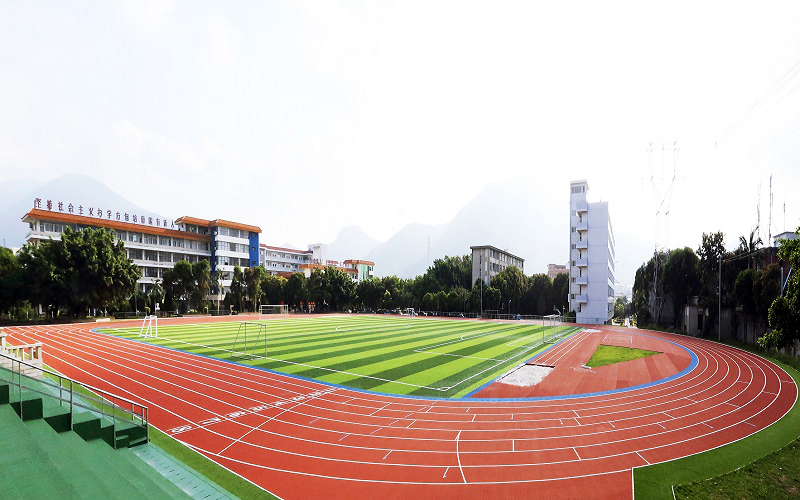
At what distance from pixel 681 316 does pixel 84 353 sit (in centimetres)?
4896

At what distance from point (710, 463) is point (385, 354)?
15.9 m

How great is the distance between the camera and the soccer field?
53.8 feet

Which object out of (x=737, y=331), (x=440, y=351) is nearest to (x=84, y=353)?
(x=440, y=351)

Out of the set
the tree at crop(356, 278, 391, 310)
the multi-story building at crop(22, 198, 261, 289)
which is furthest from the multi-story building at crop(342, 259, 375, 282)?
the multi-story building at crop(22, 198, 261, 289)

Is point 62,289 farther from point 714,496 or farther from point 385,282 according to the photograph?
point 714,496

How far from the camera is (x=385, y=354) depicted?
22.8 meters

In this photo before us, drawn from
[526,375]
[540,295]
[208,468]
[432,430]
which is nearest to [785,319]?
[526,375]

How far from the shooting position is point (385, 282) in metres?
67.9

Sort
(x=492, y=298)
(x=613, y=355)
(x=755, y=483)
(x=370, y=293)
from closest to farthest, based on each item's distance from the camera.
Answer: (x=755, y=483)
(x=613, y=355)
(x=492, y=298)
(x=370, y=293)

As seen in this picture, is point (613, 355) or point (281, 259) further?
point (281, 259)

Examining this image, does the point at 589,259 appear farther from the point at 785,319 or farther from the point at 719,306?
the point at 785,319

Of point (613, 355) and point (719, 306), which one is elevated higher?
point (719, 306)

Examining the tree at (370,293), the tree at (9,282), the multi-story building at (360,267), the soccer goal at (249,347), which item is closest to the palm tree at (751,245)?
the soccer goal at (249,347)

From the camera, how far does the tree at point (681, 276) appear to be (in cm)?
3722
